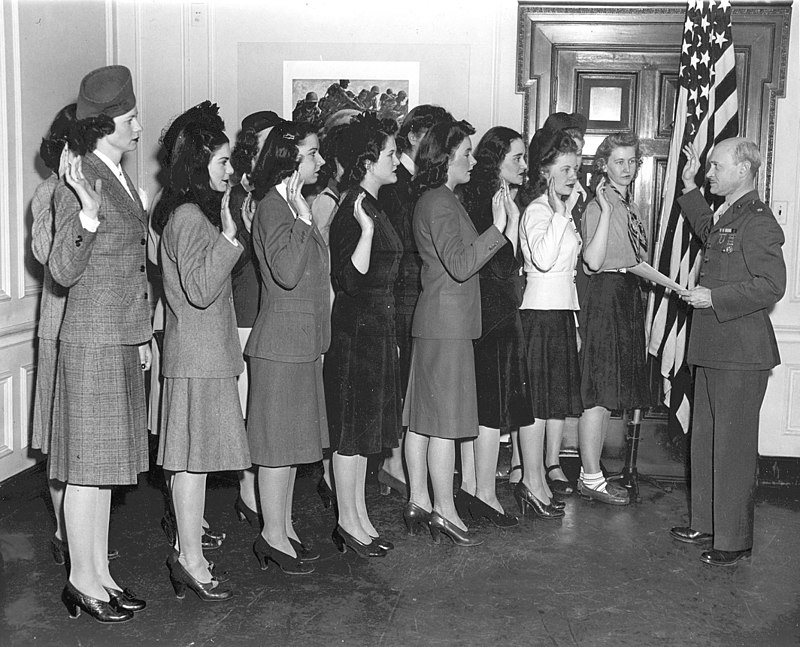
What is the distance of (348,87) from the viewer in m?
5.56

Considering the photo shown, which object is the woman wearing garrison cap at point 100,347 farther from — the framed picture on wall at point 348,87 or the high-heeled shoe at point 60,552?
the framed picture on wall at point 348,87

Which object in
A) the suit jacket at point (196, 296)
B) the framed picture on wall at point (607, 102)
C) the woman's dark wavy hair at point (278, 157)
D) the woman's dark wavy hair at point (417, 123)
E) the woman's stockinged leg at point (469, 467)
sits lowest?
Answer: the woman's stockinged leg at point (469, 467)

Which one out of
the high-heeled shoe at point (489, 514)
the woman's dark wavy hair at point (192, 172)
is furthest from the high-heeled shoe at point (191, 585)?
the high-heeled shoe at point (489, 514)

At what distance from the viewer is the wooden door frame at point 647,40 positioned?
17.3 ft

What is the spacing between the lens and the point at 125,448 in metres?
3.17

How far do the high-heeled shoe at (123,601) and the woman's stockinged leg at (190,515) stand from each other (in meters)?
0.21

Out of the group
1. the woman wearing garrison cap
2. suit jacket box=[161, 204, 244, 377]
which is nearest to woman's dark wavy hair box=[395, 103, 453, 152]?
suit jacket box=[161, 204, 244, 377]

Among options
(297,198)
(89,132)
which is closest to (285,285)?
(297,198)

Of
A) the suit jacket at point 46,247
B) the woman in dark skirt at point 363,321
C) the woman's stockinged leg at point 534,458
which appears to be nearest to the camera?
the suit jacket at point 46,247

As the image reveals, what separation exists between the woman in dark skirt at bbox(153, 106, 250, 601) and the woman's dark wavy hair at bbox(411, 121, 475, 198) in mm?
965

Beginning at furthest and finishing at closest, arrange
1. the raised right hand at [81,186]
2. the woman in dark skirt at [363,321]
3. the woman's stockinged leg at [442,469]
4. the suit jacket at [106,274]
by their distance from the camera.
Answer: the woman's stockinged leg at [442,469]
the woman in dark skirt at [363,321]
the suit jacket at [106,274]
the raised right hand at [81,186]

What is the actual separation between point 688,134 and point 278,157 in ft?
7.97

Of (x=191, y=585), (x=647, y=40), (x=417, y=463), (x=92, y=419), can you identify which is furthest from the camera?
(x=647, y=40)

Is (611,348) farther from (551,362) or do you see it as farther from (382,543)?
(382,543)
